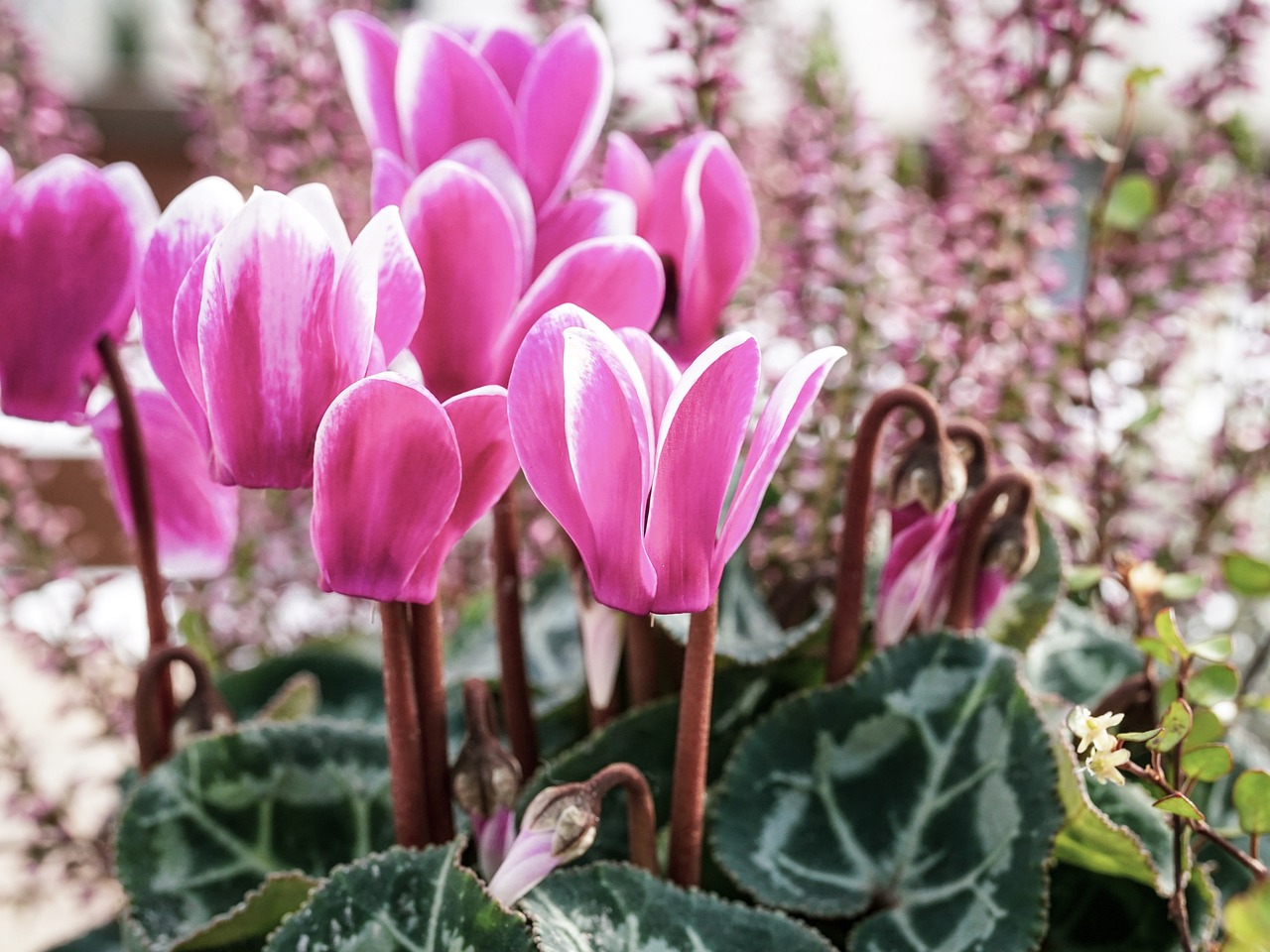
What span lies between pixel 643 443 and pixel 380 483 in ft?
0.18

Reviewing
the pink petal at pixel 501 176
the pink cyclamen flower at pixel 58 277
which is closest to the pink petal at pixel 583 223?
the pink petal at pixel 501 176

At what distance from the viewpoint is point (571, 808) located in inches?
11.1

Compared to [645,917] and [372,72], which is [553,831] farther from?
[372,72]

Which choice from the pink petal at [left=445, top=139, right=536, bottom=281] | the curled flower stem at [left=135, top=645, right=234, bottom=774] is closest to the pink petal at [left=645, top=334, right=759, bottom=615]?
the pink petal at [left=445, top=139, right=536, bottom=281]

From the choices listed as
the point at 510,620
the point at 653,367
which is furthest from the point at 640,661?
the point at 653,367

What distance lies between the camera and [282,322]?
0.84ft

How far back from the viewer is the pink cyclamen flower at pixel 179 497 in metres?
0.41

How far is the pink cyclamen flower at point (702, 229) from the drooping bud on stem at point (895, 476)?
0.20ft

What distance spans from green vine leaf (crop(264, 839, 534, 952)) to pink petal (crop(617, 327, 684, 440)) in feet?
0.41

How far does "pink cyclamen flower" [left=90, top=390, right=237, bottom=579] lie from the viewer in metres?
0.41

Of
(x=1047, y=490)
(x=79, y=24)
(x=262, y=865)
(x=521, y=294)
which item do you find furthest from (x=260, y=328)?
(x=79, y=24)

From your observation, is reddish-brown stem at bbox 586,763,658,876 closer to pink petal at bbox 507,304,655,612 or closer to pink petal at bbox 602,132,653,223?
pink petal at bbox 507,304,655,612

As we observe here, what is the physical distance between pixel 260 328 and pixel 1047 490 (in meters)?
0.35

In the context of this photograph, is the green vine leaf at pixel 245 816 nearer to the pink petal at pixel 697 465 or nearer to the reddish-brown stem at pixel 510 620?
the reddish-brown stem at pixel 510 620
